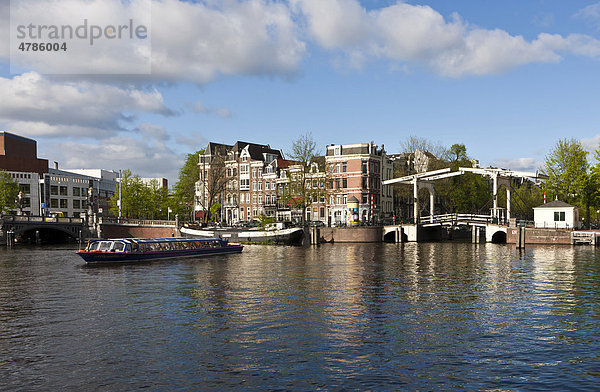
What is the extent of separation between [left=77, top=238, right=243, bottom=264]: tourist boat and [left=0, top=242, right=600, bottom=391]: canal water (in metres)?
9.97

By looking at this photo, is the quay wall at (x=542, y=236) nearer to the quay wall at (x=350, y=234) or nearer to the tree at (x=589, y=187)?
the tree at (x=589, y=187)

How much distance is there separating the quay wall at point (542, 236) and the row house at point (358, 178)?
1029 inches

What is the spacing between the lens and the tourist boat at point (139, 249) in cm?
4691

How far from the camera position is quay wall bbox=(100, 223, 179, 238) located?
8775cm

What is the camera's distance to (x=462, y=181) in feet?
317

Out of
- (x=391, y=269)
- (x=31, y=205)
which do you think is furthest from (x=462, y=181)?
(x=31, y=205)

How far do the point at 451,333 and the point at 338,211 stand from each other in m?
77.7

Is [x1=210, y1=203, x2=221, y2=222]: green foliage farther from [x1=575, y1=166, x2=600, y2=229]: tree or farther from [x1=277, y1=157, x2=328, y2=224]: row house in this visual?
[x1=575, y1=166, x2=600, y2=229]: tree

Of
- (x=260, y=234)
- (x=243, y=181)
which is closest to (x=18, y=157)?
(x=243, y=181)

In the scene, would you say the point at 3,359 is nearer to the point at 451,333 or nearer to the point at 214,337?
the point at 214,337

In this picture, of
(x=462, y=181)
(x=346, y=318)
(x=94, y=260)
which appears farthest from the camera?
(x=462, y=181)

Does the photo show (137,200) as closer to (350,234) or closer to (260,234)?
(260,234)

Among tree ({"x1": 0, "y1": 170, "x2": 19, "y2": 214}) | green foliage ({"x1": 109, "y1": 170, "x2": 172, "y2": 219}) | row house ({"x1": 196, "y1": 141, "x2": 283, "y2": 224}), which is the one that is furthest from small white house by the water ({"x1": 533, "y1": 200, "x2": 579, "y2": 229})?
tree ({"x1": 0, "y1": 170, "x2": 19, "y2": 214})

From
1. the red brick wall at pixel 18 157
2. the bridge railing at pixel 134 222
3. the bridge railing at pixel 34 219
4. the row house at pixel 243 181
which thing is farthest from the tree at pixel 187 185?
the red brick wall at pixel 18 157
